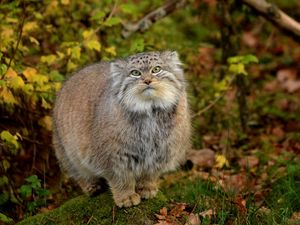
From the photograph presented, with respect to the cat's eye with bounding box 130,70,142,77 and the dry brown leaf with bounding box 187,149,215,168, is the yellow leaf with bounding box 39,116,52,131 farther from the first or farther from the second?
the cat's eye with bounding box 130,70,142,77

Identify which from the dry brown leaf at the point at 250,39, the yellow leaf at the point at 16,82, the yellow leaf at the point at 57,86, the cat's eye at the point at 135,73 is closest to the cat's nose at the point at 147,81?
the cat's eye at the point at 135,73

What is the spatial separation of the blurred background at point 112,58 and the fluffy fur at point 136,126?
0.72m

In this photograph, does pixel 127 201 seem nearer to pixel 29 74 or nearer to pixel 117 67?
pixel 117 67

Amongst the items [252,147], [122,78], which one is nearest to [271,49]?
[252,147]

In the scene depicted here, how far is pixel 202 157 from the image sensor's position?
738cm

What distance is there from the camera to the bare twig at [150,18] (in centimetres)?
730

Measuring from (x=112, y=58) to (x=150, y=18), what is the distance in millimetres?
831

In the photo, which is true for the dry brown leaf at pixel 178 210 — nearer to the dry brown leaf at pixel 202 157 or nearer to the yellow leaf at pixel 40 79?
the yellow leaf at pixel 40 79

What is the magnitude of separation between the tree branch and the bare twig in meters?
0.86

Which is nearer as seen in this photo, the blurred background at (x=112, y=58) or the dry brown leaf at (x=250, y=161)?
the blurred background at (x=112, y=58)

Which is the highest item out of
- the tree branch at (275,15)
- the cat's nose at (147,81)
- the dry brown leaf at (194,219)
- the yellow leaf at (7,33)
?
the tree branch at (275,15)

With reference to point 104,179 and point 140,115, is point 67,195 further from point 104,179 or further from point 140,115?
point 140,115

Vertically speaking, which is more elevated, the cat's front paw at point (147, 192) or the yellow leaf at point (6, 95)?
the yellow leaf at point (6, 95)

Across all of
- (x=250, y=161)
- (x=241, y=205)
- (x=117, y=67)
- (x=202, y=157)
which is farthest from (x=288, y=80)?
(x=117, y=67)
